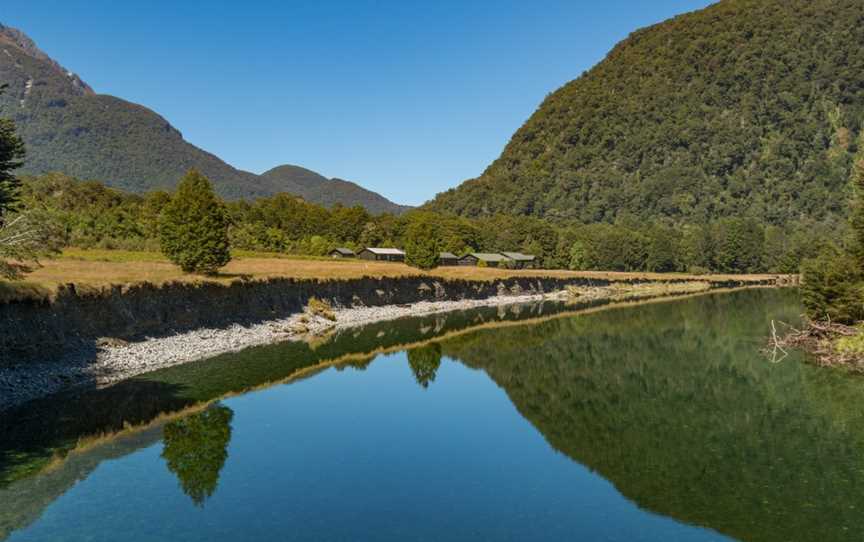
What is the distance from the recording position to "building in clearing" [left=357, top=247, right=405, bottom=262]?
14712 cm

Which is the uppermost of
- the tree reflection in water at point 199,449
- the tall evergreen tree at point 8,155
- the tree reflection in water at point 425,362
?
the tall evergreen tree at point 8,155

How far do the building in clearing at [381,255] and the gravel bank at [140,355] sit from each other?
80.4 metres

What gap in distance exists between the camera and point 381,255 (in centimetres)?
14775

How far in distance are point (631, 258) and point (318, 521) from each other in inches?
6545

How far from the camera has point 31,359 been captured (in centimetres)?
3269

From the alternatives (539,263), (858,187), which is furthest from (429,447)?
(539,263)

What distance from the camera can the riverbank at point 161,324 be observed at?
3228cm

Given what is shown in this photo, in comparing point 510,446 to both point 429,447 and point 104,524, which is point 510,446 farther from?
point 104,524

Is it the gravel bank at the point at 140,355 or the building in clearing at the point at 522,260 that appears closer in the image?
the gravel bank at the point at 140,355

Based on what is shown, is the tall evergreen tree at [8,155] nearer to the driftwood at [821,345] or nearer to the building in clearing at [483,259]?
the driftwood at [821,345]

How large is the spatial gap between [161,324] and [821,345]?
48.1 meters

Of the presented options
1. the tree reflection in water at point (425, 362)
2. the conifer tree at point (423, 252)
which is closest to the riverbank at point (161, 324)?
the tree reflection in water at point (425, 362)

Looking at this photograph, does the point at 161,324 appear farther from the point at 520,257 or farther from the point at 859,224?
the point at 520,257

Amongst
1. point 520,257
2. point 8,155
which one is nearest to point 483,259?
point 520,257
